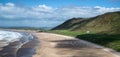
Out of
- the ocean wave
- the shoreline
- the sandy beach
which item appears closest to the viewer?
the shoreline

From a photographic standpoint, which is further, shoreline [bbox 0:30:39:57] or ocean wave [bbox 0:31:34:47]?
ocean wave [bbox 0:31:34:47]

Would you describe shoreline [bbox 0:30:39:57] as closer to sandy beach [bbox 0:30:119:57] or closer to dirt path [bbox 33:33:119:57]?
sandy beach [bbox 0:30:119:57]

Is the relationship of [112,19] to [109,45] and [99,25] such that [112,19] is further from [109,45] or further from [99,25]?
[109,45]

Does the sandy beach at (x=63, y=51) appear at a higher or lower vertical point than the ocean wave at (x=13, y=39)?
lower

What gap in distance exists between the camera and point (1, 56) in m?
34.1

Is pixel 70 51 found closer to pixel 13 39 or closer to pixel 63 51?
pixel 63 51

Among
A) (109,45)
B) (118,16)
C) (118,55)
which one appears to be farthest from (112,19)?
(118,55)

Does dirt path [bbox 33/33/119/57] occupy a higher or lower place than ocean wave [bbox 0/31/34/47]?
lower

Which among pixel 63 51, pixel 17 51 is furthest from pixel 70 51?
pixel 17 51

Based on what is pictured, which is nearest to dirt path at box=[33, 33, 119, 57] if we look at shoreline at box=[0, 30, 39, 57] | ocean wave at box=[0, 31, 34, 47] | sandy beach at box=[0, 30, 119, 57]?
sandy beach at box=[0, 30, 119, 57]

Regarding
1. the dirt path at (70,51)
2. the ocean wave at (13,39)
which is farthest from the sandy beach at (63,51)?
the ocean wave at (13,39)

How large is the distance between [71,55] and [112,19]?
7346cm

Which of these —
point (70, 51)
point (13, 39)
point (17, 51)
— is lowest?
point (70, 51)

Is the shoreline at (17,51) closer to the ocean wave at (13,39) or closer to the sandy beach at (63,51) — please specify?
the sandy beach at (63,51)
